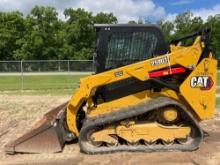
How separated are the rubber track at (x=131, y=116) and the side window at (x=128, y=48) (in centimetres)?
91

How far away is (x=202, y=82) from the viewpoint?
29.0 ft

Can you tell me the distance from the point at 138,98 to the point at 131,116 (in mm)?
605

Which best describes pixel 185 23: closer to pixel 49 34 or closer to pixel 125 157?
pixel 49 34

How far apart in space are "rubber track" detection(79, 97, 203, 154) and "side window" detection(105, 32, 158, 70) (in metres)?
0.91

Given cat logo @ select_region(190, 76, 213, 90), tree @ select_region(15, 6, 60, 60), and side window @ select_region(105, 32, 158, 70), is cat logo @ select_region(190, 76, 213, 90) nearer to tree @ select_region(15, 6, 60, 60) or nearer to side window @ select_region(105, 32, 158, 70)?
side window @ select_region(105, 32, 158, 70)

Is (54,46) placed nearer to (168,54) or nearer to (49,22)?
(49,22)

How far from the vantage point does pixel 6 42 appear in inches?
2258

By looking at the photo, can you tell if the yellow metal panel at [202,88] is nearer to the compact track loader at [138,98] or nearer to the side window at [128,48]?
the compact track loader at [138,98]

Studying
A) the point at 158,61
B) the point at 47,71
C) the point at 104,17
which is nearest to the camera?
the point at 158,61

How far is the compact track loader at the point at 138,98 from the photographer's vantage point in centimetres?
869

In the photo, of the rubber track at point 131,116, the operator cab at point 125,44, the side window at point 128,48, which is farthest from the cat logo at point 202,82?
the side window at point 128,48

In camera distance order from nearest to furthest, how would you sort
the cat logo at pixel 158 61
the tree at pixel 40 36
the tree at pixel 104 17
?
1. the cat logo at pixel 158 61
2. the tree at pixel 40 36
3. the tree at pixel 104 17

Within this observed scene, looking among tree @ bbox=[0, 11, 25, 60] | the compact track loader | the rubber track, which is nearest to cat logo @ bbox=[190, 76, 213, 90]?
the compact track loader

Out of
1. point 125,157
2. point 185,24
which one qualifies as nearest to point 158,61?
point 125,157
